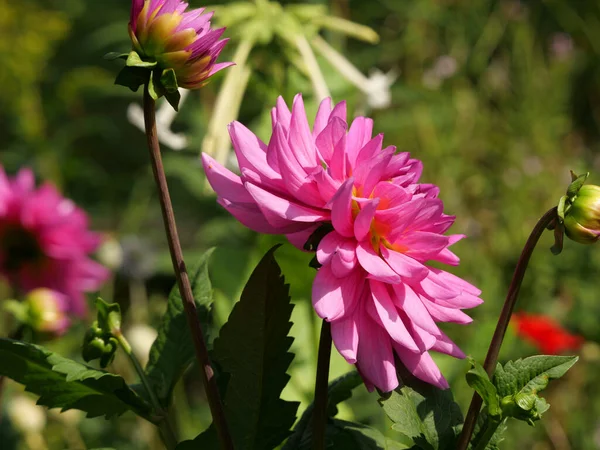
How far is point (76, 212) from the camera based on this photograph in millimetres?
748

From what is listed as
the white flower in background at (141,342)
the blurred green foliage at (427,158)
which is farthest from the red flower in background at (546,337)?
the white flower in background at (141,342)

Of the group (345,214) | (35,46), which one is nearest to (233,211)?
(345,214)

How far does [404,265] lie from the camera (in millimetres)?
253

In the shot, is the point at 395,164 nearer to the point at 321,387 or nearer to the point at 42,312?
the point at 321,387

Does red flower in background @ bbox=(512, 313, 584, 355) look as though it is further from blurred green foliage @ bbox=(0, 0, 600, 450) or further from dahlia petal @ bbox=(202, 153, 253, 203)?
dahlia petal @ bbox=(202, 153, 253, 203)

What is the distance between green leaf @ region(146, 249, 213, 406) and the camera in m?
0.30

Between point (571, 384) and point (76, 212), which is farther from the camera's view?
point (571, 384)

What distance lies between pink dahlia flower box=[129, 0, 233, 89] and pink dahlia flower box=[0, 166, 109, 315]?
50cm

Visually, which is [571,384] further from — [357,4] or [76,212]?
[357,4]

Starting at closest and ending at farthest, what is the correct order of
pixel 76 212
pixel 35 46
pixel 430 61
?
pixel 76 212 → pixel 35 46 → pixel 430 61

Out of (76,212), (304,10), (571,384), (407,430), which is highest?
(304,10)

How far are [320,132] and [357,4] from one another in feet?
5.42

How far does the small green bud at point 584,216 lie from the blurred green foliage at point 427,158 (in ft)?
0.95

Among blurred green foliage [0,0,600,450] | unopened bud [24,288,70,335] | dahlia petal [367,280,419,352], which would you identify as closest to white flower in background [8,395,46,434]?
blurred green foliage [0,0,600,450]
